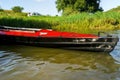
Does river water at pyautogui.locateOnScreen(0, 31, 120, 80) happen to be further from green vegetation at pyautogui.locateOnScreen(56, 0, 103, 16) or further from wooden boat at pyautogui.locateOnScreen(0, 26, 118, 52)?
green vegetation at pyautogui.locateOnScreen(56, 0, 103, 16)

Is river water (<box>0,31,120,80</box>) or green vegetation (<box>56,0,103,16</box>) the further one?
green vegetation (<box>56,0,103,16</box>)

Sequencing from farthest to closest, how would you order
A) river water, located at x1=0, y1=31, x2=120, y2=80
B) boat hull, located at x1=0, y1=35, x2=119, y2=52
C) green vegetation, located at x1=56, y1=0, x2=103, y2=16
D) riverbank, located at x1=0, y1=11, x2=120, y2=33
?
green vegetation, located at x1=56, y1=0, x2=103, y2=16 → riverbank, located at x1=0, y1=11, x2=120, y2=33 → boat hull, located at x1=0, y1=35, x2=119, y2=52 → river water, located at x1=0, y1=31, x2=120, y2=80

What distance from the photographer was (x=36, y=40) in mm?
13438

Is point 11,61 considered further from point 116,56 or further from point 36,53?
point 116,56

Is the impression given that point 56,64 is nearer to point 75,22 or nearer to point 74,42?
point 74,42

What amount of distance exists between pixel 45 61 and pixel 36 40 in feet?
9.13

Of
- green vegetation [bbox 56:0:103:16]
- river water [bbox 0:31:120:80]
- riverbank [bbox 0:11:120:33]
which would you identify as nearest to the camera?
river water [bbox 0:31:120:80]

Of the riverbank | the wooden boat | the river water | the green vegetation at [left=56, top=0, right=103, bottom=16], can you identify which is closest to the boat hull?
the wooden boat

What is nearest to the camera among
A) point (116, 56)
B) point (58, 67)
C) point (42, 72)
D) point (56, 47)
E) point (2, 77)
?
point (2, 77)

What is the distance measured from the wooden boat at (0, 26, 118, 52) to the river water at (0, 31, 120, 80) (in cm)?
29

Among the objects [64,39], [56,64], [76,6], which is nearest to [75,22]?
[64,39]

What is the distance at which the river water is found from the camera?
28.5 ft

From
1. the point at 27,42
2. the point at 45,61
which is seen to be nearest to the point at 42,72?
the point at 45,61

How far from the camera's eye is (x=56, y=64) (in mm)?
10336
